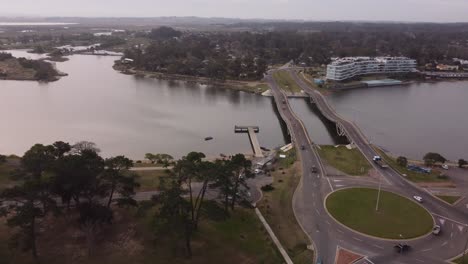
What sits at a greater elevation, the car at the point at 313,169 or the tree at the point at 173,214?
the tree at the point at 173,214

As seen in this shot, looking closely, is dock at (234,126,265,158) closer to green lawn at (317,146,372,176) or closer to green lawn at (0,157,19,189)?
green lawn at (317,146,372,176)

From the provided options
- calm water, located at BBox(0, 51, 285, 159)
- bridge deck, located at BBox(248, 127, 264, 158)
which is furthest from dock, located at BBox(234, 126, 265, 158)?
calm water, located at BBox(0, 51, 285, 159)

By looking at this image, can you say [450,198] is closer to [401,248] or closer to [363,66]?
[401,248]

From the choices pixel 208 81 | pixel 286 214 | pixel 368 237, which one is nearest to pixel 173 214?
pixel 286 214

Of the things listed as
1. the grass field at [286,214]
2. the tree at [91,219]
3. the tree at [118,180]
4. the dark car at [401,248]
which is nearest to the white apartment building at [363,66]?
the grass field at [286,214]

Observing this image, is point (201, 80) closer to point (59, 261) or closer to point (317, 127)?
point (317, 127)

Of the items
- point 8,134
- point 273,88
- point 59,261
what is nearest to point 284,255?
point 59,261

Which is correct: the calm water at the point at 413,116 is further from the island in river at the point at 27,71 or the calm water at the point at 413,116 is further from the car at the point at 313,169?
the island in river at the point at 27,71
